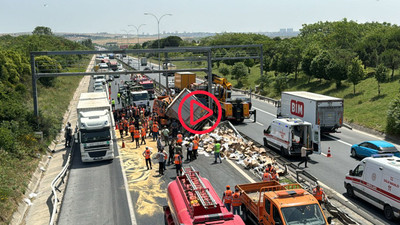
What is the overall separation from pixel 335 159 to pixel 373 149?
2.27 metres

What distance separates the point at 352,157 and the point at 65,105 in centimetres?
3463

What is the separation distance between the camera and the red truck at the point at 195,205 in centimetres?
1052

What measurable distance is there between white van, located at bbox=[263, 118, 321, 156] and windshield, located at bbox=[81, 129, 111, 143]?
1047 centimetres

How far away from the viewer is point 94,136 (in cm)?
2397

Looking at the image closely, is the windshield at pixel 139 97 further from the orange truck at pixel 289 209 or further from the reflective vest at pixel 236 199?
the orange truck at pixel 289 209

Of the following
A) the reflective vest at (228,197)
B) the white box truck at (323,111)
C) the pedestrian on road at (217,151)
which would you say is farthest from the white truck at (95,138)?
the white box truck at (323,111)

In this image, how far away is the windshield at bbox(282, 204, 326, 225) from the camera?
11.3m

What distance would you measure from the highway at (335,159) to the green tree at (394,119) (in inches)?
52.9

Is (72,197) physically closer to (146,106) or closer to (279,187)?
(279,187)

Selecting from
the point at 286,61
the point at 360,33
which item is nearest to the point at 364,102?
the point at 286,61

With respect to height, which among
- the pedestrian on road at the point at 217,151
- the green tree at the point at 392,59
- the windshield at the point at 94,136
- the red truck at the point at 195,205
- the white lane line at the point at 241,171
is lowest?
the white lane line at the point at 241,171

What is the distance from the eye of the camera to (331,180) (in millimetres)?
19922

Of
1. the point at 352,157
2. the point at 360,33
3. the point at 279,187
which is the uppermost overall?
the point at 360,33

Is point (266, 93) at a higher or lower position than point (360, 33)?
Result: lower
